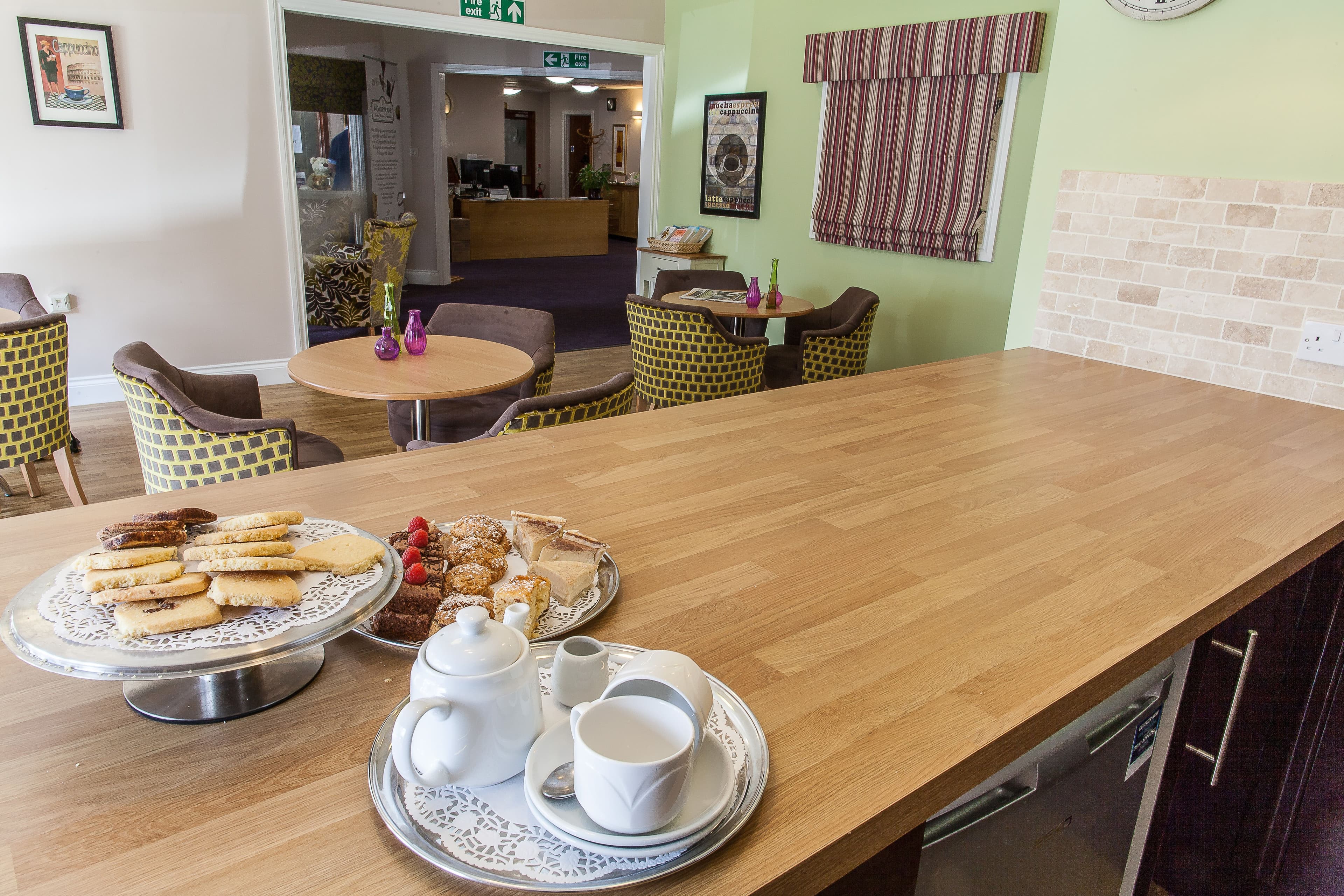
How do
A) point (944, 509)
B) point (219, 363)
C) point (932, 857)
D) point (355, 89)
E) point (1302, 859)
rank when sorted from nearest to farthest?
1. point (932, 857)
2. point (944, 509)
3. point (1302, 859)
4. point (219, 363)
5. point (355, 89)

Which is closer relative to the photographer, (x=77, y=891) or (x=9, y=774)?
(x=77, y=891)

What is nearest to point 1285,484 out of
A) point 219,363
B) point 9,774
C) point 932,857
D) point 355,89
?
point 932,857

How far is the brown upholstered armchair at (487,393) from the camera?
331 cm

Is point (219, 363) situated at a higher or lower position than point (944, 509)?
lower

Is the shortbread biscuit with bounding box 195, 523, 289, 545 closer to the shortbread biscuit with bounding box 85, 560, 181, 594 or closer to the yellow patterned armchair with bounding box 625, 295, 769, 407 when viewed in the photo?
the shortbread biscuit with bounding box 85, 560, 181, 594

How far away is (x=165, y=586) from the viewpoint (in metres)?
0.77

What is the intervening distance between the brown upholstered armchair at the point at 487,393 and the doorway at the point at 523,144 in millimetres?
13139

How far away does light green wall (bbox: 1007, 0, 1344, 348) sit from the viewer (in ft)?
6.34

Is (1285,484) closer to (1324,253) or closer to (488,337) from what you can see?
(1324,253)

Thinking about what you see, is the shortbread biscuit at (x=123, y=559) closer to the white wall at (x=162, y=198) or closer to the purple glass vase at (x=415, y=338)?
the purple glass vase at (x=415, y=338)

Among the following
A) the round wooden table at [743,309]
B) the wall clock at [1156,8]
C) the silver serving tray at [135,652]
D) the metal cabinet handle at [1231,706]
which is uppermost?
the wall clock at [1156,8]

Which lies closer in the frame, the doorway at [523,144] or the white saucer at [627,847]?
the white saucer at [627,847]

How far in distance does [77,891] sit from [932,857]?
0.80 meters

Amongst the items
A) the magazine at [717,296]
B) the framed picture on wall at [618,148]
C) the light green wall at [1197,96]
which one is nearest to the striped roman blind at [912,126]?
the magazine at [717,296]
